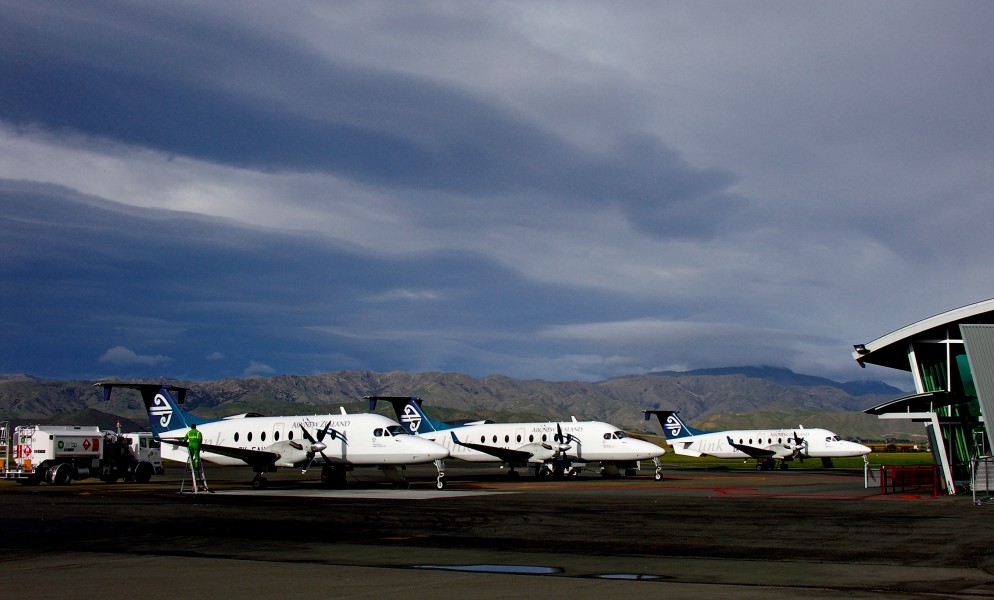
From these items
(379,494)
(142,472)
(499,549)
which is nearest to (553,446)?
(379,494)

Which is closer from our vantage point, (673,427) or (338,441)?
(338,441)

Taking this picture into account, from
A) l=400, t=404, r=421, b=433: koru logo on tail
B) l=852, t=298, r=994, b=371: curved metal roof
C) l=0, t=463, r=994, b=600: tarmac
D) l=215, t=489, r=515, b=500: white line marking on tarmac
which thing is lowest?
l=0, t=463, r=994, b=600: tarmac

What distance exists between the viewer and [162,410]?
137ft

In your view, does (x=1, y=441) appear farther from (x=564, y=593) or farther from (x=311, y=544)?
(x=564, y=593)

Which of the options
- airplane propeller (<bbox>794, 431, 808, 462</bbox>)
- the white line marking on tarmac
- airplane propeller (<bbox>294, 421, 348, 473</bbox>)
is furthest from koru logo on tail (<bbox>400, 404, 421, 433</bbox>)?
airplane propeller (<bbox>794, 431, 808, 462</bbox>)

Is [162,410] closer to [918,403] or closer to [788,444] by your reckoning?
[918,403]

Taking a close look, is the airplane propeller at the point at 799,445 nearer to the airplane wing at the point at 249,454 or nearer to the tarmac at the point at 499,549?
the tarmac at the point at 499,549

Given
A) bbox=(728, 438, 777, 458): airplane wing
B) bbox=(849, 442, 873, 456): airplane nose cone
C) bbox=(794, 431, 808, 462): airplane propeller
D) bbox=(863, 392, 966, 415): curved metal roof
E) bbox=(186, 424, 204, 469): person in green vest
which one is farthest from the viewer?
bbox=(728, 438, 777, 458): airplane wing

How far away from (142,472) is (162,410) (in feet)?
23.9

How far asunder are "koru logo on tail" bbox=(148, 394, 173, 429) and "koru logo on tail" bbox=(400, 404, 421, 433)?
16.1 meters

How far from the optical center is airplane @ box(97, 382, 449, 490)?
3488 cm

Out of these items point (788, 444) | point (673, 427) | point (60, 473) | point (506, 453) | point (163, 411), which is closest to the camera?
point (163, 411)

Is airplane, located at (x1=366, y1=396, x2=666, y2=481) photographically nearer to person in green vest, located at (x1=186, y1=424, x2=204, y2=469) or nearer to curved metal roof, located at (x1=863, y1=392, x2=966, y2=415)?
curved metal roof, located at (x1=863, y1=392, x2=966, y2=415)

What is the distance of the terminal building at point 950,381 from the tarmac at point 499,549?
5052 millimetres
